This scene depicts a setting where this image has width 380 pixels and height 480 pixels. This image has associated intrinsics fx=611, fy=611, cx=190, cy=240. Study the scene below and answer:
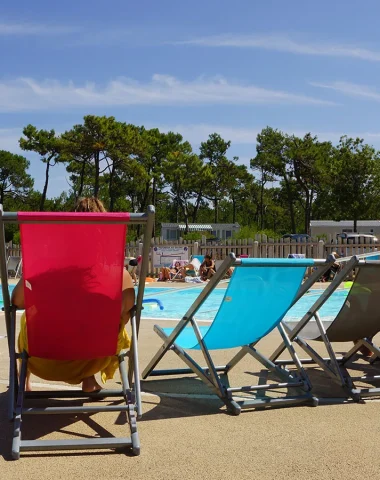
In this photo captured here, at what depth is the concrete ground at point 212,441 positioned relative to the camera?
2588 millimetres

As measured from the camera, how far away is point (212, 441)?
3.03 m

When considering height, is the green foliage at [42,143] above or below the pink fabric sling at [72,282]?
above

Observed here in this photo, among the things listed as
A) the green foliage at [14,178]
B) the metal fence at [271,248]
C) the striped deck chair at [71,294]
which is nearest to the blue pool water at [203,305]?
the metal fence at [271,248]

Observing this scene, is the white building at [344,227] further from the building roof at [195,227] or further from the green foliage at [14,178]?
the green foliage at [14,178]

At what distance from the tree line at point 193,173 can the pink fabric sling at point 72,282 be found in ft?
96.2

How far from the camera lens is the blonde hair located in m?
3.53

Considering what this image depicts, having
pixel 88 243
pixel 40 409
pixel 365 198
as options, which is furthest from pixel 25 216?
pixel 365 198

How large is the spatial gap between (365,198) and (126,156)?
55.1 ft

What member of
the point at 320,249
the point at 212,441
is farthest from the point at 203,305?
the point at 212,441

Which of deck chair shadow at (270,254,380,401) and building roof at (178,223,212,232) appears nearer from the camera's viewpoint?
deck chair shadow at (270,254,380,401)

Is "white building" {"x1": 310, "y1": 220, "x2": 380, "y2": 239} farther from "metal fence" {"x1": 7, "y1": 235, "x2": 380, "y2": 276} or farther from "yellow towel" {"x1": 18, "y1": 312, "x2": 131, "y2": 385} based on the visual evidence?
"yellow towel" {"x1": 18, "y1": 312, "x2": 131, "y2": 385}

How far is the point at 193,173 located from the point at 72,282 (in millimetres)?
47860

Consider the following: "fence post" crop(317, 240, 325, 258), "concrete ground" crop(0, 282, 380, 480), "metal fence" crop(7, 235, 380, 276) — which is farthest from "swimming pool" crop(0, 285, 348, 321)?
"concrete ground" crop(0, 282, 380, 480)

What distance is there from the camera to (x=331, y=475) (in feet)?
8.39
